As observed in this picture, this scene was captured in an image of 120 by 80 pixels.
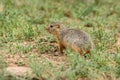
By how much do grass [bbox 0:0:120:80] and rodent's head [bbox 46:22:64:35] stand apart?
29 cm

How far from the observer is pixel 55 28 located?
34.1 feet

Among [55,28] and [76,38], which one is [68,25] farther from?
[76,38]

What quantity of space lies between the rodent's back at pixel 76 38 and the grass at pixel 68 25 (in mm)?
197

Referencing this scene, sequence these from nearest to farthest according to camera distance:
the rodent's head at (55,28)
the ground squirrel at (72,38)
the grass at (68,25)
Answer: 1. the grass at (68,25)
2. the ground squirrel at (72,38)
3. the rodent's head at (55,28)

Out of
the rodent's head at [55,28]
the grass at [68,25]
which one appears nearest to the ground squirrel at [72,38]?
the rodent's head at [55,28]

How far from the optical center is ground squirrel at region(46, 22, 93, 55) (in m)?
9.46

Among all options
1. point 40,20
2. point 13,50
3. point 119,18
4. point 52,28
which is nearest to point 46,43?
point 52,28

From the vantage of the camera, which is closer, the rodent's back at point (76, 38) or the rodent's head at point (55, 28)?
the rodent's back at point (76, 38)

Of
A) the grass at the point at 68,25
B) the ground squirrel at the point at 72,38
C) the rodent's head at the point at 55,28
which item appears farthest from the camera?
the rodent's head at the point at 55,28

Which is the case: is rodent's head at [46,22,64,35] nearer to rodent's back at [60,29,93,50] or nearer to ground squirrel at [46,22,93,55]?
ground squirrel at [46,22,93,55]

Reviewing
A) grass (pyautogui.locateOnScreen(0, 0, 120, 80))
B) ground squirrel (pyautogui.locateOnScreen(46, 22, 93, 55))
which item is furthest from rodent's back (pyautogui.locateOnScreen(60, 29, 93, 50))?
grass (pyautogui.locateOnScreen(0, 0, 120, 80))

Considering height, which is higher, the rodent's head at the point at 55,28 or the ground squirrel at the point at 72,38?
the rodent's head at the point at 55,28

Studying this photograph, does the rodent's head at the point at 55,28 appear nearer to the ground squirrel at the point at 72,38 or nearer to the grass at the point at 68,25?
the ground squirrel at the point at 72,38

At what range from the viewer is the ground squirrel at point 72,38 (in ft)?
31.0
